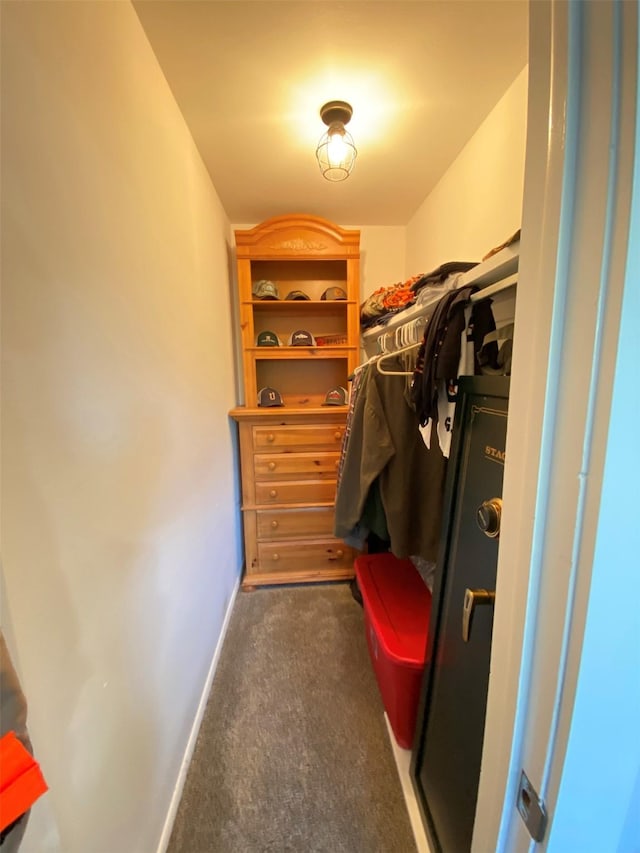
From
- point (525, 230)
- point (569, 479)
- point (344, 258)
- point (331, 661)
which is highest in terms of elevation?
point (344, 258)

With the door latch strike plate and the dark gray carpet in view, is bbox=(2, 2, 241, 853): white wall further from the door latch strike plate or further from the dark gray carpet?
the door latch strike plate

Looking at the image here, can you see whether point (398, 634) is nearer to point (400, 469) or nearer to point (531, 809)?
point (400, 469)

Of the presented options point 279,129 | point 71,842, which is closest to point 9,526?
point 71,842

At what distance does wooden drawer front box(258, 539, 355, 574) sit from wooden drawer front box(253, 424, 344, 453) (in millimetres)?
640

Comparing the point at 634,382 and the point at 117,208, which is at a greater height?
the point at 117,208

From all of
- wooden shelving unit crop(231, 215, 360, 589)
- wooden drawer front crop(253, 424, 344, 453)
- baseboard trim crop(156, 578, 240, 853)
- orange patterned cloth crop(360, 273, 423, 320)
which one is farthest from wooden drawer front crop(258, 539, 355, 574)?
orange patterned cloth crop(360, 273, 423, 320)

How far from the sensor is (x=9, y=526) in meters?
0.48

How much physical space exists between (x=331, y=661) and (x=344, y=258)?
228cm

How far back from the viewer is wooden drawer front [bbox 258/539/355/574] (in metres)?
2.13

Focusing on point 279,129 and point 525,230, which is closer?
point 525,230

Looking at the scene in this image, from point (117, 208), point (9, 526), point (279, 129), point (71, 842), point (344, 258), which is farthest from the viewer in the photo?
point (344, 258)

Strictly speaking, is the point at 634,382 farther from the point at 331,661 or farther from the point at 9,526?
the point at 331,661

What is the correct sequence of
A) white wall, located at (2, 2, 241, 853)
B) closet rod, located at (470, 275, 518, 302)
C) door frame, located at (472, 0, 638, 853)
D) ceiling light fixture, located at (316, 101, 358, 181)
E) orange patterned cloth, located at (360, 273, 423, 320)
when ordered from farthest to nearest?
1. orange patterned cloth, located at (360, 273, 423, 320)
2. ceiling light fixture, located at (316, 101, 358, 181)
3. closet rod, located at (470, 275, 518, 302)
4. white wall, located at (2, 2, 241, 853)
5. door frame, located at (472, 0, 638, 853)

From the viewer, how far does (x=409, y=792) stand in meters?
1.08
